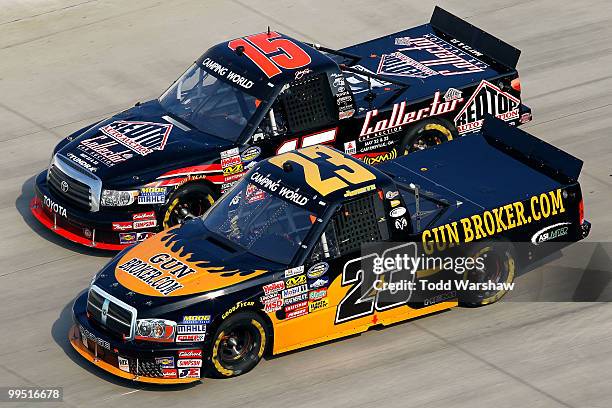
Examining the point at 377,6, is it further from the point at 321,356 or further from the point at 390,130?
the point at 321,356

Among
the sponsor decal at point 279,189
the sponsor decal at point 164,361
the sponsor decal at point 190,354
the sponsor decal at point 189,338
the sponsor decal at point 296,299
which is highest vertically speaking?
the sponsor decal at point 279,189

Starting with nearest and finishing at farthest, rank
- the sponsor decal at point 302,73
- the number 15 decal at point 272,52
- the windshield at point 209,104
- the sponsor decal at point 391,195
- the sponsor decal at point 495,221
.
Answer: the sponsor decal at point 391,195
the sponsor decal at point 495,221
the windshield at point 209,104
the sponsor decal at point 302,73
the number 15 decal at point 272,52

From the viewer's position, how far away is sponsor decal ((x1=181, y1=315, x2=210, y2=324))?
47.4ft

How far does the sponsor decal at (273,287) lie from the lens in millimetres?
14828

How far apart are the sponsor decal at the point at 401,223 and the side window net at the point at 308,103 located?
2892mm

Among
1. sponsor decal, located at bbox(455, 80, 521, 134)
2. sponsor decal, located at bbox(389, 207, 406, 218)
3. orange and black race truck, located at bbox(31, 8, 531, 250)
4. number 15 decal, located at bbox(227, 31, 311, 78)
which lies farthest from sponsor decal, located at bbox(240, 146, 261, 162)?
sponsor decal, located at bbox(455, 80, 521, 134)

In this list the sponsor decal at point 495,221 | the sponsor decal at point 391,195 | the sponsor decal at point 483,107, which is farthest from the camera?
the sponsor decal at point 483,107

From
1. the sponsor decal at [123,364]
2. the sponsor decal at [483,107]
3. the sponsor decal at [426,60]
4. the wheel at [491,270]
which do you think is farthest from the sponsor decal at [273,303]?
the sponsor decal at [426,60]

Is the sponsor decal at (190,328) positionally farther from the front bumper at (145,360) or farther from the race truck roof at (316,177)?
the race truck roof at (316,177)

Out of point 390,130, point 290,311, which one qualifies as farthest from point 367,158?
point 290,311

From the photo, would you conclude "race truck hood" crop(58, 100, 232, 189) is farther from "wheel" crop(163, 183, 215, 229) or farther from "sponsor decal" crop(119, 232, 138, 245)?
"sponsor decal" crop(119, 232, 138, 245)

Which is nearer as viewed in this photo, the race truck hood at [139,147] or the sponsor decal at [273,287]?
the sponsor decal at [273,287]

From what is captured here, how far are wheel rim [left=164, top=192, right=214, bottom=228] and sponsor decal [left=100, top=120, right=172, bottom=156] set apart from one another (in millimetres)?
666

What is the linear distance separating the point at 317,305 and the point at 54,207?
4.02 m
